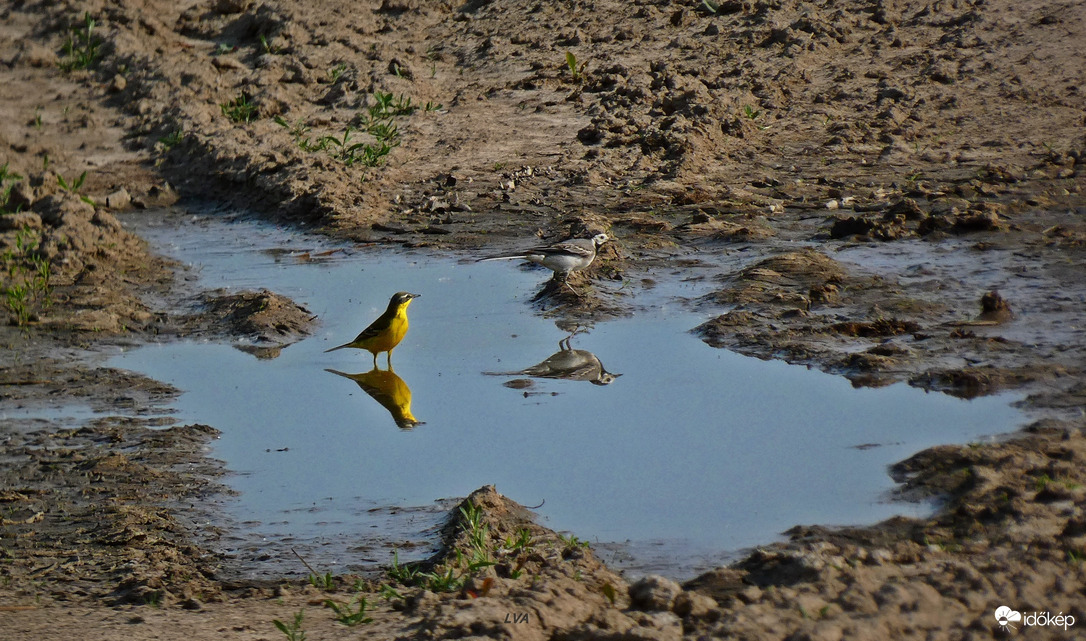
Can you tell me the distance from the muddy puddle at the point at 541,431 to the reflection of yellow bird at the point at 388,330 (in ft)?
0.42

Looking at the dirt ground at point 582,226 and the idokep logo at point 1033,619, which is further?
the dirt ground at point 582,226

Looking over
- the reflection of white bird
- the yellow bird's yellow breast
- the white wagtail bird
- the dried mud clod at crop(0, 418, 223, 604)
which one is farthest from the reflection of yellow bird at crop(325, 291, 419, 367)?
the dried mud clod at crop(0, 418, 223, 604)

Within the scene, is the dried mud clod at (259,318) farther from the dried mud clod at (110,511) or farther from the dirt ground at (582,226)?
the dried mud clod at (110,511)

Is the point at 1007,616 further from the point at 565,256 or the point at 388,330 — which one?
the point at 565,256

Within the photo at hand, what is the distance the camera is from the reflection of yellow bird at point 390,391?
21.5ft

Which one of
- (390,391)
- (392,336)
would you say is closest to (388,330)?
(392,336)

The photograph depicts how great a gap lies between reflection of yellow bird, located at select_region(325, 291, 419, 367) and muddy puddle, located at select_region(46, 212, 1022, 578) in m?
0.13

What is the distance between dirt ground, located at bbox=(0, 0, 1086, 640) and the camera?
4.26m

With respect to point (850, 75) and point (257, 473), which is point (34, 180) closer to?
point (257, 473)

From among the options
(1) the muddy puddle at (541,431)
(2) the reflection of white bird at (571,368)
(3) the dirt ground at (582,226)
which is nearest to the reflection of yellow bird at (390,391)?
(1) the muddy puddle at (541,431)

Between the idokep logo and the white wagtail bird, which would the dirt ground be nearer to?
the idokep logo

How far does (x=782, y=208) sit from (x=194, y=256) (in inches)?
186

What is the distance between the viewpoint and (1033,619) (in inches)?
139

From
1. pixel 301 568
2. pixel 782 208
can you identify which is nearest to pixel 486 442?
pixel 301 568
